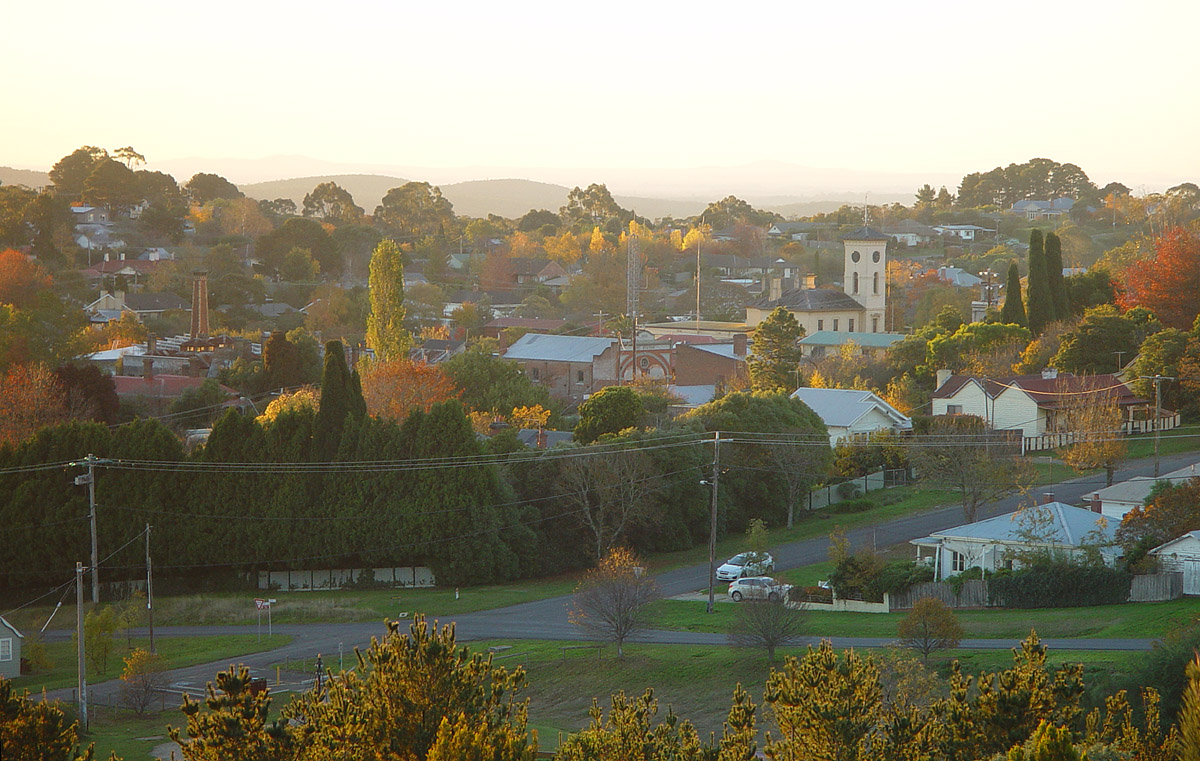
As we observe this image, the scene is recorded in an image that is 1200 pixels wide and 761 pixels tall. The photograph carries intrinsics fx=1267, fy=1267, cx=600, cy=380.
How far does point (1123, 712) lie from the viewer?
16656 millimetres

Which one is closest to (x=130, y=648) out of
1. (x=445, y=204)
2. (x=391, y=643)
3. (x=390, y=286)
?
(x=391, y=643)

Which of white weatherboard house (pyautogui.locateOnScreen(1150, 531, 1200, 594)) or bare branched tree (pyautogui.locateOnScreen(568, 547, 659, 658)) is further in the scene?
white weatherboard house (pyautogui.locateOnScreen(1150, 531, 1200, 594))

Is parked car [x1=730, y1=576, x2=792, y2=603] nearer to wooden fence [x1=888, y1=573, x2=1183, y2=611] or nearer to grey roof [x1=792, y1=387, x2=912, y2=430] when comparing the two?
wooden fence [x1=888, y1=573, x2=1183, y2=611]

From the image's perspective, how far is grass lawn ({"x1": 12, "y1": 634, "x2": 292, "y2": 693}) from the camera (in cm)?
3183

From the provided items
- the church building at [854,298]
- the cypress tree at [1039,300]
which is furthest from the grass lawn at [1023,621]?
the church building at [854,298]

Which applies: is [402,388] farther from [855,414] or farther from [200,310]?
[200,310]

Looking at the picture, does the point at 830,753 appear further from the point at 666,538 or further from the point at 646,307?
the point at 646,307

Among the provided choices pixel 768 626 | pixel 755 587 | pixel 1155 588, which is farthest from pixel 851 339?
pixel 768 626

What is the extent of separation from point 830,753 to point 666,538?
32.2 m

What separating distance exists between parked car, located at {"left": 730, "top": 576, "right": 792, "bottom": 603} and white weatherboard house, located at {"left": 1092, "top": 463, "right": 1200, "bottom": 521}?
1032 centimetres

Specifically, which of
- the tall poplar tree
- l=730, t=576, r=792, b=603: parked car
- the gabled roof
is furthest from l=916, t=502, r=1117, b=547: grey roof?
the gabled roof

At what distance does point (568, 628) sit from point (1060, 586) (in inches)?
511

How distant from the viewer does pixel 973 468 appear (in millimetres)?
40312

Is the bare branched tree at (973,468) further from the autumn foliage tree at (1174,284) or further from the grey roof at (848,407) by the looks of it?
the autumn foliage tree at (1174,284)
